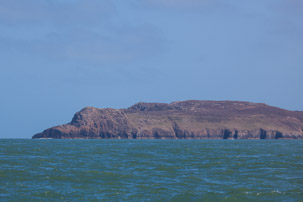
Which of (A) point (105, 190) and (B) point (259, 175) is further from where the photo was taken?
(B) point (259, 175)

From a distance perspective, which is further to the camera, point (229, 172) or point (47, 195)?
point (229, 172)

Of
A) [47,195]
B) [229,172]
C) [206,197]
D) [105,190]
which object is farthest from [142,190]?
[229,172]

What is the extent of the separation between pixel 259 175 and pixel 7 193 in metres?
17.8

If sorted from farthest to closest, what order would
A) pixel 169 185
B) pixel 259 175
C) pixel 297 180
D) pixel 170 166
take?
pixel 170 166, pixel 259 175, pixel 297 180, pixel 169 185

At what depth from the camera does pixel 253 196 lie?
23.4 meters

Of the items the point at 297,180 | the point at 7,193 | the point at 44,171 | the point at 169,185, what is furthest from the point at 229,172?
the point at 7,193

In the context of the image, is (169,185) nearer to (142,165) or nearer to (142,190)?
(142,190)

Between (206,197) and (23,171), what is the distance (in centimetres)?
1581

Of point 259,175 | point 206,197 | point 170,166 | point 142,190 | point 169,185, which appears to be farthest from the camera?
point 170,166

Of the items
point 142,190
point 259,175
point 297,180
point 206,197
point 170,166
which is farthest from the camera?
point 170,166

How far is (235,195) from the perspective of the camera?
23.5 meters

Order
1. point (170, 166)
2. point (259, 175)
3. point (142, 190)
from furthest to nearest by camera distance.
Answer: point (170, 166) < point (259, 175) < point (142, 190)

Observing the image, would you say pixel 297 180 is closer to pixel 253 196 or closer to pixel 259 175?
pixel 259 175

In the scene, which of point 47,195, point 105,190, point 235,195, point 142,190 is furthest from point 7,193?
→ point 235,195
